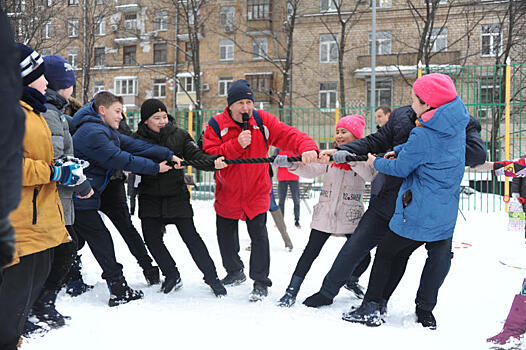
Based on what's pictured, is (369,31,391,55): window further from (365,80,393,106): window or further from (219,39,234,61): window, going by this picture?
(219,39,234,61): window

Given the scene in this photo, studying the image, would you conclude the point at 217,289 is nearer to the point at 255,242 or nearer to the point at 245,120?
the point at 255,242

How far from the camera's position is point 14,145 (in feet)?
5.10

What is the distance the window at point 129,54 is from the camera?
97.2 ft

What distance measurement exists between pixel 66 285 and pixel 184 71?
83.5 feet

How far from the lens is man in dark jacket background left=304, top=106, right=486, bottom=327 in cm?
316

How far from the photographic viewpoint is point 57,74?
3463 millimetres

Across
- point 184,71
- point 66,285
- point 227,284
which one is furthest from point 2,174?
point 184,71

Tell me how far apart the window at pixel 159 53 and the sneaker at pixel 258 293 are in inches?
1067

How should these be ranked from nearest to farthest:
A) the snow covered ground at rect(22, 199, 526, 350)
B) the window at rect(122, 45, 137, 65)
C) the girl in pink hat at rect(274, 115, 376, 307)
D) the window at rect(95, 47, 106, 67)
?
the snow covered ground at rect(22, 199, 526, 350) < the girl in pink hat at rect(274, 115, 376, 307) < the window at rect(122, 45, 137, 65) < the window at rect(95, 47, 106, 67)

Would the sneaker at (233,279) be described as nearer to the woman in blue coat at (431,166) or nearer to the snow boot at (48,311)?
the snow boot at (48,311)

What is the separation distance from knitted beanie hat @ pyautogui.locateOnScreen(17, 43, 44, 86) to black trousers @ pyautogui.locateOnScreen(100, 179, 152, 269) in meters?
1.95

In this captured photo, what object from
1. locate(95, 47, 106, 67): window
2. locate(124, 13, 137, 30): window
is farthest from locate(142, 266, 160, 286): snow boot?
locate(95, 47, 106, 67): window

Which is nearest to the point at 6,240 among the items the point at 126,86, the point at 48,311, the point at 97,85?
the point at 48,311

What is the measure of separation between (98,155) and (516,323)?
126 inches
